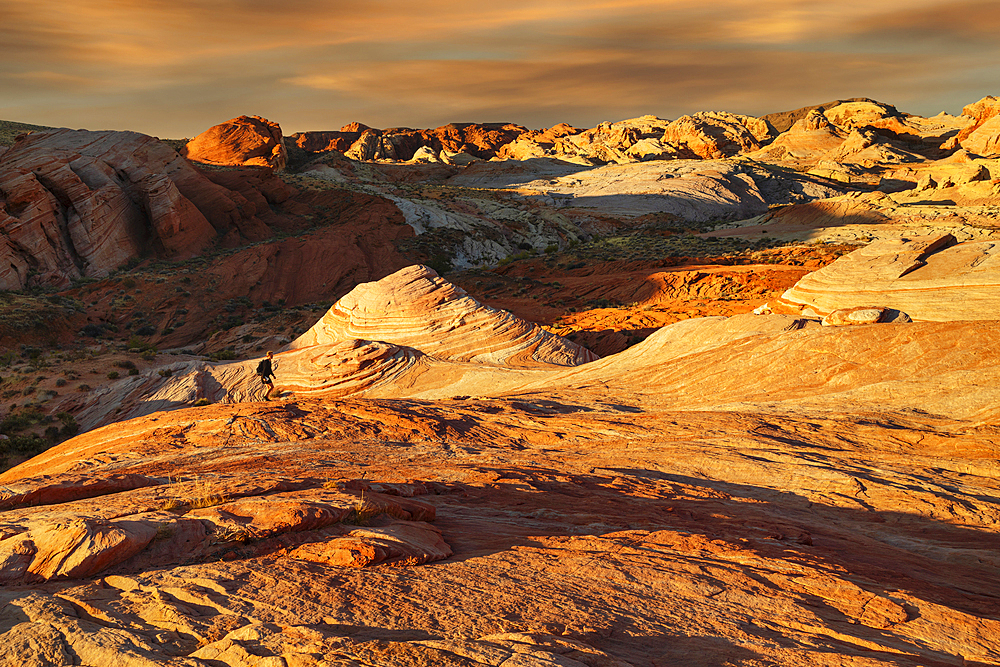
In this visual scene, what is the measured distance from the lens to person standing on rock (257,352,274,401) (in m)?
18.4

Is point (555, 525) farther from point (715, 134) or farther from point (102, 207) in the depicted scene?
point (715, 134)

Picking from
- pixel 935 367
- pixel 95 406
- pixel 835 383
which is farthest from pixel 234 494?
pixel 95 406

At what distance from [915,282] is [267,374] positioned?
56.4 feet

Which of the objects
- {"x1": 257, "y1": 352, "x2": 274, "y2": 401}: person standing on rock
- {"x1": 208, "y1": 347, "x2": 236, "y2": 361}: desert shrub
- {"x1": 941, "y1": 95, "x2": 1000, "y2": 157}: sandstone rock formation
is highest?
{"x1": 941, "y1": 95, "x2": 1000, "y2": 157}: sandstone rock formation

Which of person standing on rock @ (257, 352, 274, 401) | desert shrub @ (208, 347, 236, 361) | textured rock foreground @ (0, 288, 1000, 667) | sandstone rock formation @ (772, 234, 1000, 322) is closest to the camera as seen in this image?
textured rock foreground @ (0, 288, 1000, 667)

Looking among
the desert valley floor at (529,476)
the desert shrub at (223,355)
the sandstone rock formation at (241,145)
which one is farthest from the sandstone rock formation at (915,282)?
the sandstone rock formation at (241,145)

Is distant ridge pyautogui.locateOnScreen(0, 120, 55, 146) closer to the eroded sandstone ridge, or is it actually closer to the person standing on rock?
the eroded sandstone ridge

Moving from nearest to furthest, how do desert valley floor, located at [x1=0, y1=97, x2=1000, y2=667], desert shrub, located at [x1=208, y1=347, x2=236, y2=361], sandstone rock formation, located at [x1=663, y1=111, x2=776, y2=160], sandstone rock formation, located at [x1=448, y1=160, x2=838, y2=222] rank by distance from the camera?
1. desert valley floor, located at [x1=0, y1=97, x2=1000, y2=667]
2. desert shrub, located at [x1=208, y1=347, x2=236, y2=361]
3. sandstone rock formation, located at [x1=448, y1=160, x2=838, y2=222]
4. sandstone rock formation, located at [x1=663, y1=111, x2=776, y2=160]

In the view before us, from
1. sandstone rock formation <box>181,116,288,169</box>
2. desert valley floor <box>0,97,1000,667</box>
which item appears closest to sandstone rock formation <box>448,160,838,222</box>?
sandstone rock formation <box>181,116,288,169</box>

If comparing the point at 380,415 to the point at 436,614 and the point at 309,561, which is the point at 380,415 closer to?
the point at 309,561

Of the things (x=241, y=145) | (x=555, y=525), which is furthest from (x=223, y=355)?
(x=241, y=145)

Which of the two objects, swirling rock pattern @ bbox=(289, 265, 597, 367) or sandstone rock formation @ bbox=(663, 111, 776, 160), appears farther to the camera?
sandstone rock formation @ bbox=(663, 111, 776, 160)

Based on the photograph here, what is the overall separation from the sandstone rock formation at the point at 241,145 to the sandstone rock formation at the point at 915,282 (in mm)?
61258

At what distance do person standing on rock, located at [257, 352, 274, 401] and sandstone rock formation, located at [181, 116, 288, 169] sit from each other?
52962 millimetres
